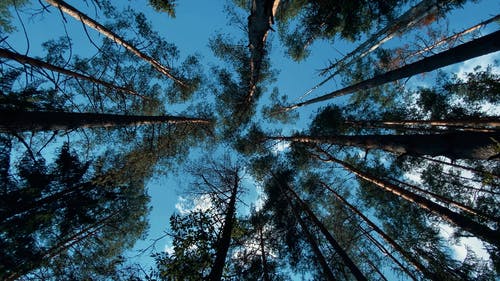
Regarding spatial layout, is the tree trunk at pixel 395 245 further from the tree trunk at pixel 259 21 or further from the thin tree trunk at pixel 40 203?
the thin tree trunk at pixel 40 203

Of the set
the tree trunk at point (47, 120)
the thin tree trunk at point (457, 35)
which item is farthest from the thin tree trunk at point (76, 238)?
the thin tree trunk at point (457, 35)

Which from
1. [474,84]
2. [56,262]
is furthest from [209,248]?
[474,84]

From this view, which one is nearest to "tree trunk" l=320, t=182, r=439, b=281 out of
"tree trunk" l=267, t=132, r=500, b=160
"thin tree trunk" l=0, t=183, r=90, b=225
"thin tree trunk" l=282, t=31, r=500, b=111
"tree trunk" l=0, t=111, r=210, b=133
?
"tree trunk" l=267, t=132, r=500, b=160

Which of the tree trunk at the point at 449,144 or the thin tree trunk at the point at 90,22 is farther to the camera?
the thin tree trunk at the point at 90,22

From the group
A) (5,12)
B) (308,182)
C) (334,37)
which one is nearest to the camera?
(5,12)

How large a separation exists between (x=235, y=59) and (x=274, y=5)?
6586mm

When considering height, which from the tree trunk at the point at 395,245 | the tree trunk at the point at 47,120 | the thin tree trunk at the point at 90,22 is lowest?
the tree trunk at the point at 395,245

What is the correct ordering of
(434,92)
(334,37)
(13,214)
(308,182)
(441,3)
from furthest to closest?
(308,182) < (434,92) < (334,37) < (441,3) < (13,214)

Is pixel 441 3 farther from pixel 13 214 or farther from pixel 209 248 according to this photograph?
pixel 13 214

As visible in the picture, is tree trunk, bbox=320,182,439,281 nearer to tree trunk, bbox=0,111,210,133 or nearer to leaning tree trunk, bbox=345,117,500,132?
leaning tree trunk, bbox=345,117,500,132

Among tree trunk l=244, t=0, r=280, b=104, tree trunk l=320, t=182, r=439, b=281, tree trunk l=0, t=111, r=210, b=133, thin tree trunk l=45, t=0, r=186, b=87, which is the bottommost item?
tree trunk l=320, t=182, r=439, b=281

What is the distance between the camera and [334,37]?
394 inches

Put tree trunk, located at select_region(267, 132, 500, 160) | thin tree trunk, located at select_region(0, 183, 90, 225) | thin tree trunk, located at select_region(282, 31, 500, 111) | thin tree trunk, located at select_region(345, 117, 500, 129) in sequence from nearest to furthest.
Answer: tree trunk, located at select_region(267, 132, 500, 160), thin tree trunk, located at select_region(282, 31, 500, 111), thin tree trunk, located at select_region(0, 183, 90, 225), thin tree trunk, located at select_region(345, 117, 500, 129)

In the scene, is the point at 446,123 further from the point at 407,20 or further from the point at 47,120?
the point at 47,120
